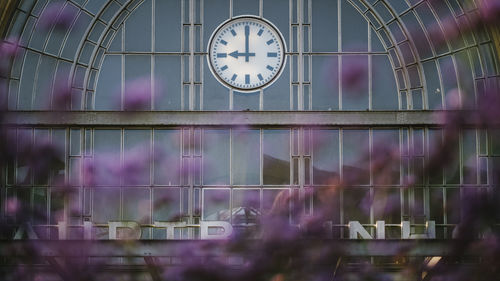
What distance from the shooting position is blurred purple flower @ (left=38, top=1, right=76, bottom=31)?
22.6 metres

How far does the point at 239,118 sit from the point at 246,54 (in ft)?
4.42

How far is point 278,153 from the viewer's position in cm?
2286

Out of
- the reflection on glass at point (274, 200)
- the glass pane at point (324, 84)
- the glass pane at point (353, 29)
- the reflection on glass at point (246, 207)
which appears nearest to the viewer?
the reflection on glass at point (274, 200)

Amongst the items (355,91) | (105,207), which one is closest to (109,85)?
(105,207)

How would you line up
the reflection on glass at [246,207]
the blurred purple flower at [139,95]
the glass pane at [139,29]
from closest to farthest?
the reflection on glass at [246,207] → the blurred purple flower at [139,95] → the glass pane at [139,29]

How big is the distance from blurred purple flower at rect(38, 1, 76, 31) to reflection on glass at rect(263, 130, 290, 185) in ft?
14.9

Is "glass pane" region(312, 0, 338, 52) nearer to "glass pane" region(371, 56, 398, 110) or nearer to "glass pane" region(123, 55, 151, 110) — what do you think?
"glass pane" region(371, 56, 398, 110)

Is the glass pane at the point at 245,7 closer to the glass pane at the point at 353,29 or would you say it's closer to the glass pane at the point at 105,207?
the glass pane at the point at 353,29

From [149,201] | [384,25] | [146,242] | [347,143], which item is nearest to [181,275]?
[146,242]

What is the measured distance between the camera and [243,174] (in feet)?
74.5

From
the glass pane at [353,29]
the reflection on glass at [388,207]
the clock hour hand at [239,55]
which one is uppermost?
the glass pane at [353,29]

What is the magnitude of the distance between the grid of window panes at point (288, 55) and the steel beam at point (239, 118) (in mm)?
250

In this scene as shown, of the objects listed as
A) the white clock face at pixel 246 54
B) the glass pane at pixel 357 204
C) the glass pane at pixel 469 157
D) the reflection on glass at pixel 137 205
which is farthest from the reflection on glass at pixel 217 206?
the glass pane at pixel 469 157

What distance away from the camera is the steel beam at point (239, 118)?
2266 centimetres
